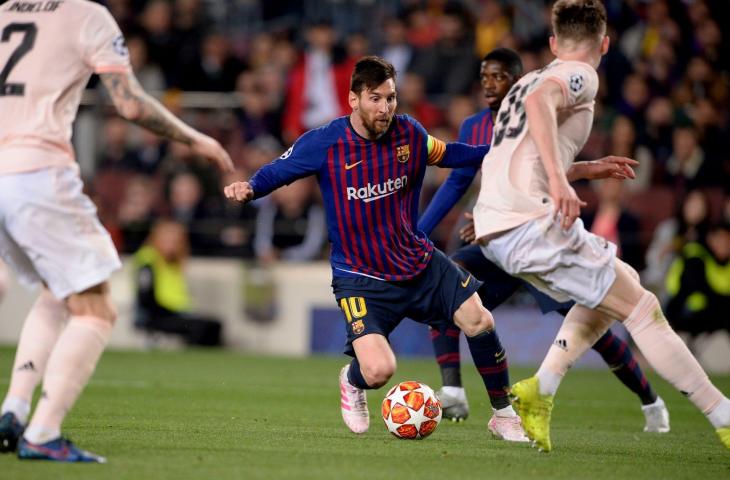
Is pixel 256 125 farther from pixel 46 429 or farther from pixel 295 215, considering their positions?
pixel 46 429

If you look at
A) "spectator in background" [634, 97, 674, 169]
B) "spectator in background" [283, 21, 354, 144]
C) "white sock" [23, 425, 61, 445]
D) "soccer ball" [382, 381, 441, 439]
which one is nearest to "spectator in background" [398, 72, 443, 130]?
"spectator in background" [283, 21, 354, 144]

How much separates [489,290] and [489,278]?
84 mm

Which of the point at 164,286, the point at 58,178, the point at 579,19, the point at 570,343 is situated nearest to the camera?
the point at 58,178

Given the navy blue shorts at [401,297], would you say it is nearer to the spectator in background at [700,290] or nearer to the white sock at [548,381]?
the white sock at [548,381]

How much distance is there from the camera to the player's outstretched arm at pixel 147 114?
5578 millimetres

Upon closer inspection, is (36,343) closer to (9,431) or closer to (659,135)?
(9,431)

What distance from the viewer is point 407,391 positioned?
7.13 meters

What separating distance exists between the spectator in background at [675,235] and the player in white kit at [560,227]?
7.44 m

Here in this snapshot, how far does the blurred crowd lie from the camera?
1443 centimetres

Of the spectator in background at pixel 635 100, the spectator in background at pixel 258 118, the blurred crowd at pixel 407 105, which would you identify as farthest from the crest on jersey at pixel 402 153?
the spectator in background at pixel 258 118

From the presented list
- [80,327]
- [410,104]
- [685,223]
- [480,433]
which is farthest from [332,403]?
[410,104]

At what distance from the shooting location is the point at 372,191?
7141mm

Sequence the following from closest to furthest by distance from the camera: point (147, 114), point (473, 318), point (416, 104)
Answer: point (147, 114)
point (473, 318)
point (416, 104)

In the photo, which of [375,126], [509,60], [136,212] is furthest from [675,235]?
[375,126]
